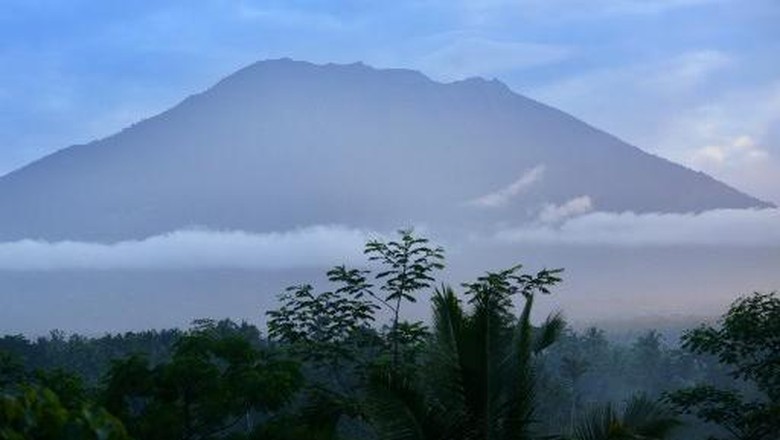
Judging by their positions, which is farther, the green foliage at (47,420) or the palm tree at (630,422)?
the palm tree at (630,422)

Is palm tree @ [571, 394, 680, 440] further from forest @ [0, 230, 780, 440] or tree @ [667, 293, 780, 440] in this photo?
tree @ [667, 293, 780, 440]

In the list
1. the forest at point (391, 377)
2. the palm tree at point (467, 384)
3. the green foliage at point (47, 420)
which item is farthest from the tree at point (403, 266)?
the green foliage at point (47, 420)

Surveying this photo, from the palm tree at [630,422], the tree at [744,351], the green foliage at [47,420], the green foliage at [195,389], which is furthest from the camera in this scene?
the tree at [744,351]

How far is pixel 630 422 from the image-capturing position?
28.7 feet

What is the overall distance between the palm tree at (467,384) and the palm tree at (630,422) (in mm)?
521

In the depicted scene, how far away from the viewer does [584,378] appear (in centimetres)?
11319

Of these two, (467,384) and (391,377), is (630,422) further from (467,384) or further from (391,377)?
(391,377)

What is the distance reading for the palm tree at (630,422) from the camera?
807 centimetres

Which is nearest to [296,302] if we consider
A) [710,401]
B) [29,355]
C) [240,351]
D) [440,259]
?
[240,351]

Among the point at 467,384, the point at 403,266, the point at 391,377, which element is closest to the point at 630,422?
the point at 467,384

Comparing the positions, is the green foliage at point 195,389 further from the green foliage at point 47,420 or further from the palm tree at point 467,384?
the green foliage at point 47,420

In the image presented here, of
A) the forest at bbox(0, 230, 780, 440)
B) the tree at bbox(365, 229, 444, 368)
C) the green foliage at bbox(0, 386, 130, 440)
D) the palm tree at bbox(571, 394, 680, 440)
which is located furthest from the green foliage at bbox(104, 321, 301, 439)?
the green foliage at bbox(0, 386, 130, 440)

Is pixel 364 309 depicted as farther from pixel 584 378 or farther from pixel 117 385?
pixel 584 378

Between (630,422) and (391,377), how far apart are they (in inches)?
88.8
